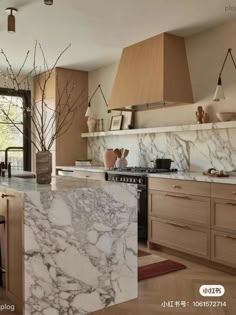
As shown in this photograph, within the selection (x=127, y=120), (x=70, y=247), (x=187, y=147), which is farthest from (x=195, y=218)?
(x=127, y=120)

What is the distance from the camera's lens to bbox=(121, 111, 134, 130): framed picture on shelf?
17.1 ft

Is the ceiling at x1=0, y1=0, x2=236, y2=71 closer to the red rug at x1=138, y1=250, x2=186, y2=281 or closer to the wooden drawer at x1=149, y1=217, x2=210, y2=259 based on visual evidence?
the wooden drawer at x1=149, y1=217, x2=210, y2=259

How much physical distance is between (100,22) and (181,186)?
1994mm

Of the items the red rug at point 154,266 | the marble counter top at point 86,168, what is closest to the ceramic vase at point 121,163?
the marble counter top at point 86,168

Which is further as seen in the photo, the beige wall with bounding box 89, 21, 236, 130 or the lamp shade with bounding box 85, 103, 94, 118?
the lamp shade with bounding box 85, 103, 94, 118

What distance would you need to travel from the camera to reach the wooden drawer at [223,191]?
3.16 m

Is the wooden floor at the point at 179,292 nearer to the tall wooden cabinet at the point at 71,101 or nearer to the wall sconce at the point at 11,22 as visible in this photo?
the wall sconce at the point at 11,22

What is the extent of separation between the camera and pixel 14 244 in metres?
2.45

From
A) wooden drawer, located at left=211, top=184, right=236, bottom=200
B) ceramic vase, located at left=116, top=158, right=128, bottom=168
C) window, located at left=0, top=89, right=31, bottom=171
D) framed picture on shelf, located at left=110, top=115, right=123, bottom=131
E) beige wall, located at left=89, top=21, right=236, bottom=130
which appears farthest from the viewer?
window, located at left=0, top=89, right=31, bottom=171

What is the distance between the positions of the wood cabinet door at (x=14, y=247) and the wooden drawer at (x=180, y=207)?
1838 millimetres

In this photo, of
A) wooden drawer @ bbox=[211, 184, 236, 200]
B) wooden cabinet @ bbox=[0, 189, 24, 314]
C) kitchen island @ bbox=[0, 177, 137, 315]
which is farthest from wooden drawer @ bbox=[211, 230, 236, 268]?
wooden cabinet @ bbox=[0, 189, 24, 314]

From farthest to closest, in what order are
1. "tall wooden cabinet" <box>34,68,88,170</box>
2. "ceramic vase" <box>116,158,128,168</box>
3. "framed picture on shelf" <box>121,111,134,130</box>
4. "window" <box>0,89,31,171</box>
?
"window" <box>0,89,31,171</box>, "tall wooden cabinet" <box>34,68,88,170</box>, "framed picture on shelf" <box>121,111,134,130</box>, "ceramic vase" <box>116,158,128,168</box>

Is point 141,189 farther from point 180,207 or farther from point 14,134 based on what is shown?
point 14,134

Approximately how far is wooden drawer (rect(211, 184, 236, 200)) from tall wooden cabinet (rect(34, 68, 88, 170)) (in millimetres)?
3236
